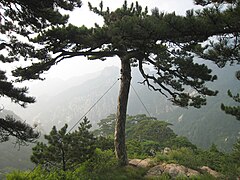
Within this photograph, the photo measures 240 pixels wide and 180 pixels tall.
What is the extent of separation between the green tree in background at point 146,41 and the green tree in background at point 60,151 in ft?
5.71

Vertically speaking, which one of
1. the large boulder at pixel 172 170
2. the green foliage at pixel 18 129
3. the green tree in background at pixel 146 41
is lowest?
the large boulder at pixel 172 170

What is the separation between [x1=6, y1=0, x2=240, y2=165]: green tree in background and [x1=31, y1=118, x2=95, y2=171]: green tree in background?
1.74 metres

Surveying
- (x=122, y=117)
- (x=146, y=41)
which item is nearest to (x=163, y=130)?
(x=122, y=117)

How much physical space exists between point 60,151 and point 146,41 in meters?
4.92

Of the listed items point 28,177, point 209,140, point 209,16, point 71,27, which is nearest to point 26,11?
point 71,27

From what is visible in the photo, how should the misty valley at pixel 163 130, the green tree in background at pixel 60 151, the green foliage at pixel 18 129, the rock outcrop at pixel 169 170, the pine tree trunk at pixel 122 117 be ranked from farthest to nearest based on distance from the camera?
the misty valley at pixel 163 130, the pine tree trunk at pixel 122 117, the rock outcrop at pixel 169 170, the green tree in background at pixel 60 151, the green foliage at pixel 18 129

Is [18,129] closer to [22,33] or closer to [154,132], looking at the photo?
[22,33]

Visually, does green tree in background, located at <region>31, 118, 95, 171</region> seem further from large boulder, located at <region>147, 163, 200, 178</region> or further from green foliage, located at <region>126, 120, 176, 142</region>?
green foliage, located at <region>126, 120, 176, 142</region>

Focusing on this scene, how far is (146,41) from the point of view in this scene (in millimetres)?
6414

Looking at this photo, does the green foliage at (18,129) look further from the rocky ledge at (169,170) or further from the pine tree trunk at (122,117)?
the rocky ledge at (169,170)

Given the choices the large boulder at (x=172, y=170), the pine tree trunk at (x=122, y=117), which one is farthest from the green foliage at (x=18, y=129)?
the large boulder at (x=172, y=170)

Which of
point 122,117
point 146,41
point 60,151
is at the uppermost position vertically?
point 146,41

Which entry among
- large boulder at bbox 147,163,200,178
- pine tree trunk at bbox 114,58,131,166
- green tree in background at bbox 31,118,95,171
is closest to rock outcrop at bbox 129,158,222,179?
large boulder at bbox 147,163,200,178

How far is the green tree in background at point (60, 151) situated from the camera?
8.29 meters
